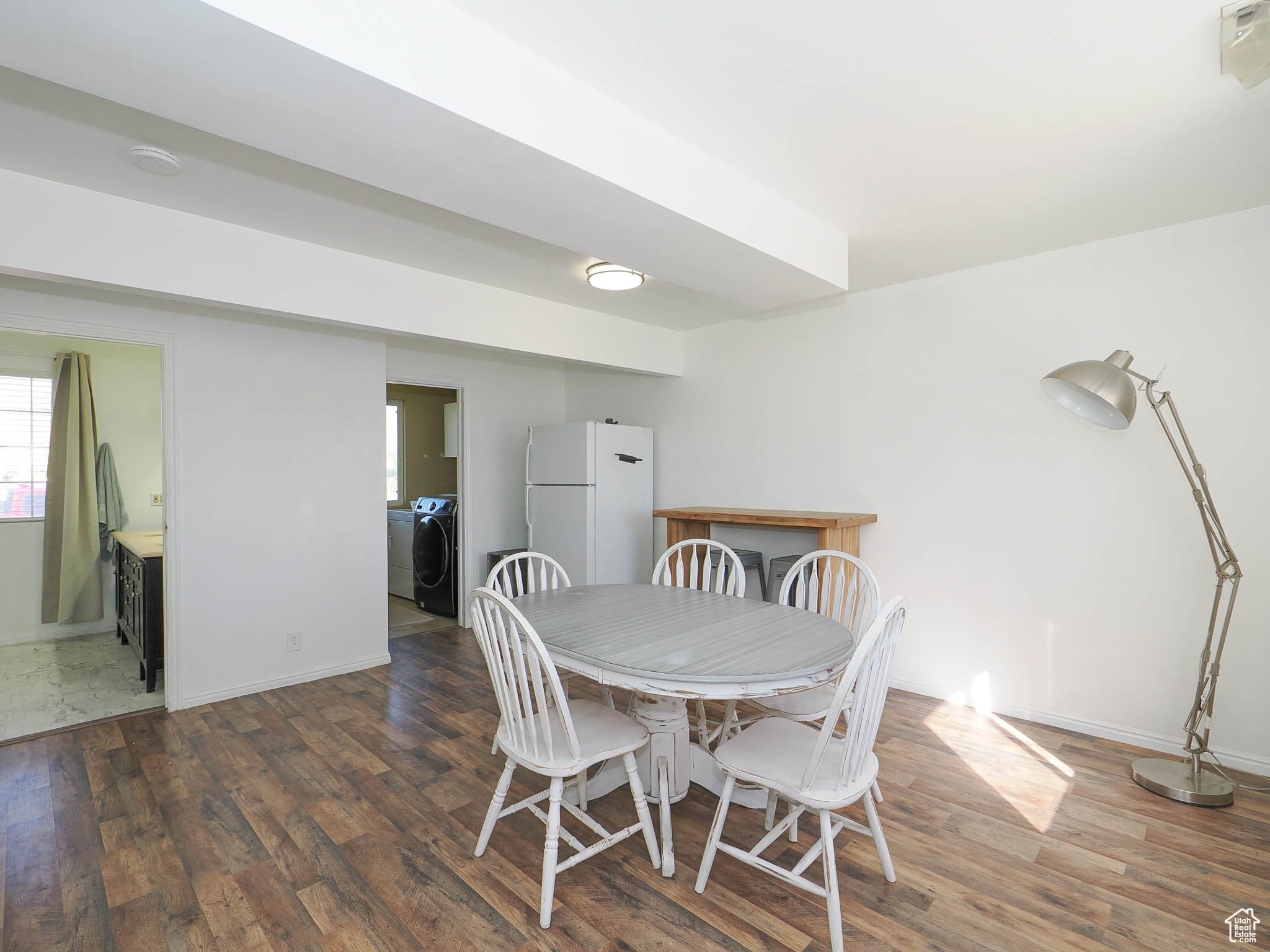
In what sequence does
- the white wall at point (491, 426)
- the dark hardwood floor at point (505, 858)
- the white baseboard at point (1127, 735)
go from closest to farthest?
the dark hardwood floor at point (505, 858), the white baseboard at point (1127, 735), the white wall at point (491, 426)

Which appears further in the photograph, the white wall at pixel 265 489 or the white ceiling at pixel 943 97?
the white wall at pixel 265 489

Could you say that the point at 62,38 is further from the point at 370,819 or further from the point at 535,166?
the point at 370,819

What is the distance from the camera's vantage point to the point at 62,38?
1.25 meters

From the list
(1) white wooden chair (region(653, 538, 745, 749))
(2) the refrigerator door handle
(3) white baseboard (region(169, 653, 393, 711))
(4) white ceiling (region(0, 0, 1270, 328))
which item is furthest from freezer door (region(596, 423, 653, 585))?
(4) white ceiling (region(0, 0, 1270, 328))

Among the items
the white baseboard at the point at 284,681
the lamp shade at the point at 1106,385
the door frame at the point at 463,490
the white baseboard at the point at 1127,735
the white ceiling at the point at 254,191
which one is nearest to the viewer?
the white ceiling at the point at 254,191

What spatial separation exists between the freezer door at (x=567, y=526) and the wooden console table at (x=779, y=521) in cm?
54

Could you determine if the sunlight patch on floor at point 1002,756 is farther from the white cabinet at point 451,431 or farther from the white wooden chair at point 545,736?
the white cabinet at point 451,431

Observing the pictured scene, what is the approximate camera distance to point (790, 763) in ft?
5.86

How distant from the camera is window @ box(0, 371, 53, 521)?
4.54 m

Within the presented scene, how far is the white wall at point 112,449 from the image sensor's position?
450 centimetres

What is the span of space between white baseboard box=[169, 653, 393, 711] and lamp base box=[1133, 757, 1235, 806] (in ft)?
13.1

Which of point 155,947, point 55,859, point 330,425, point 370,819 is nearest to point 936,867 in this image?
point 370,819

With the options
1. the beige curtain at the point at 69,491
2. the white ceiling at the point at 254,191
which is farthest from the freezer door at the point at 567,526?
the beige curtain at the point at 69,491

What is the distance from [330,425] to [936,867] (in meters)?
3.75
